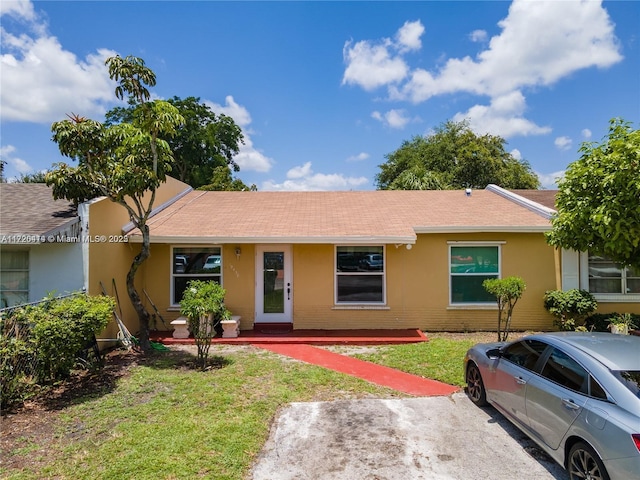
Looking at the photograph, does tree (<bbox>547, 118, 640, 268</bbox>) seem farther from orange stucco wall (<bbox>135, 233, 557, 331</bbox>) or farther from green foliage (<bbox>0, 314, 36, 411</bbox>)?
green foliage (<bbox>0, 314, 36, 411</bbox>)

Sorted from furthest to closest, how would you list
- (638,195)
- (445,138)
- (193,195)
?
(445,138) → (193,195) → (638,195)

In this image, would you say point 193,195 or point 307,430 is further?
A: point 193,195

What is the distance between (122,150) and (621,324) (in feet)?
40.2

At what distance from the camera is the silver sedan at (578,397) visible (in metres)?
3.26

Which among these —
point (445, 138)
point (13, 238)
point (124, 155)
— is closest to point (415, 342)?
point (124, 155)

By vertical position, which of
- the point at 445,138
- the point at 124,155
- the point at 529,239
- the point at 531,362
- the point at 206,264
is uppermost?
the point at 445,138

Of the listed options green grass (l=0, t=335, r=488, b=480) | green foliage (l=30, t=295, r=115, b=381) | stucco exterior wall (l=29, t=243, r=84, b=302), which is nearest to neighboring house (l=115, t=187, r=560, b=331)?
green grass (l=0, t=335, r=488, b=480)

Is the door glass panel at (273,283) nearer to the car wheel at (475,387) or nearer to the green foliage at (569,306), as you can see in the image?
the car wheel at (475,387)

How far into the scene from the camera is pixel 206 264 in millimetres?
10883

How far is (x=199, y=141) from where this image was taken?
116 feet

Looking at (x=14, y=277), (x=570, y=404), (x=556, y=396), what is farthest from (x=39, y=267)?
(x=570, y=404)

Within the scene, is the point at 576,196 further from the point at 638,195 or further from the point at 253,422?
the point at 253,422

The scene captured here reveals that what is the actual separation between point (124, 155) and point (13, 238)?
2694 millimetres

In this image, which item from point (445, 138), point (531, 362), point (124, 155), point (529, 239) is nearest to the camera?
point (531, 362)
